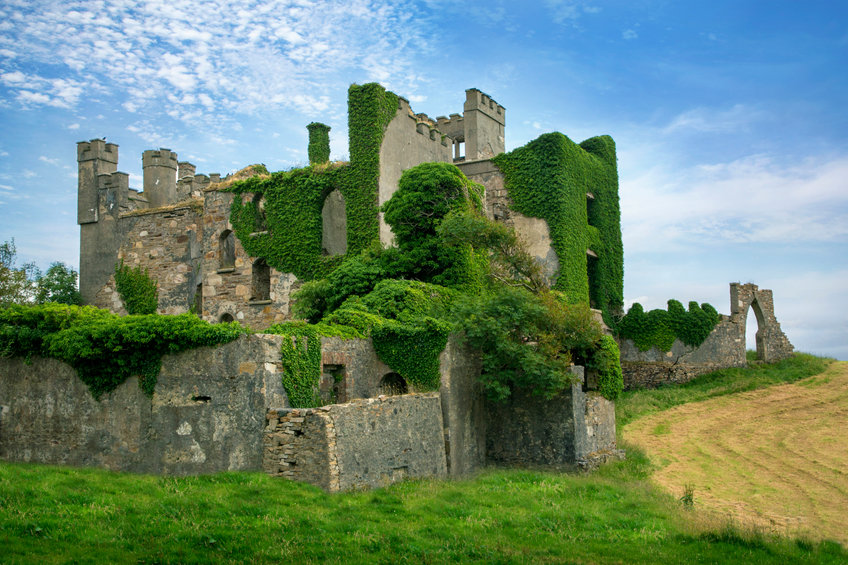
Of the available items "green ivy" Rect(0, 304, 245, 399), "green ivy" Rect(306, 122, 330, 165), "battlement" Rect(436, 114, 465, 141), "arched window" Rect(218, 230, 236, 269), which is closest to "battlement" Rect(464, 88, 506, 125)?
"battlement" Rect(436, 114, 465, 141)

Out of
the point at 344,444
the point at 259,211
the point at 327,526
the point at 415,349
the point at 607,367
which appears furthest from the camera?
the point at 259,211

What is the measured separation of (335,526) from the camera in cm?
1173

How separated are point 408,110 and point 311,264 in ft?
23.1

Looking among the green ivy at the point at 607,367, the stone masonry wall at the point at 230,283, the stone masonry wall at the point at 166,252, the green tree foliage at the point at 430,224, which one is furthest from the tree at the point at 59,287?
the green ivy at the point at 607,367

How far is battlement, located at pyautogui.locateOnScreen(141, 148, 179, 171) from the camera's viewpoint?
3759cm

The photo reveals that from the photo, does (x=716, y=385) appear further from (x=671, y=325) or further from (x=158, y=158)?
(x=158, y=158)

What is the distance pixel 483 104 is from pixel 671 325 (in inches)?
537

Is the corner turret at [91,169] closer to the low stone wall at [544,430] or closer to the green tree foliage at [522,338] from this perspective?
the green tree foliage at [522,338]

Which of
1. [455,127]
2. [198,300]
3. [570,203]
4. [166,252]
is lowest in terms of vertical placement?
[198,300]

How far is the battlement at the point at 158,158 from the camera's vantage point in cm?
3759

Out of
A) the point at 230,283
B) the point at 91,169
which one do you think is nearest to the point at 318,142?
the point at 230,283

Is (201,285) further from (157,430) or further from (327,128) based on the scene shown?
(157,430)

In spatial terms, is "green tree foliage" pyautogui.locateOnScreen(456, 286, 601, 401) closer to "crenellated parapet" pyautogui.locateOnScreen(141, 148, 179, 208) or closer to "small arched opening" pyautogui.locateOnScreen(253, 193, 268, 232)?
"small arched opening" pyautogui.locateOnScreen(253, 193, 268, 232)

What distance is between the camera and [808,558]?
11.9 metres
